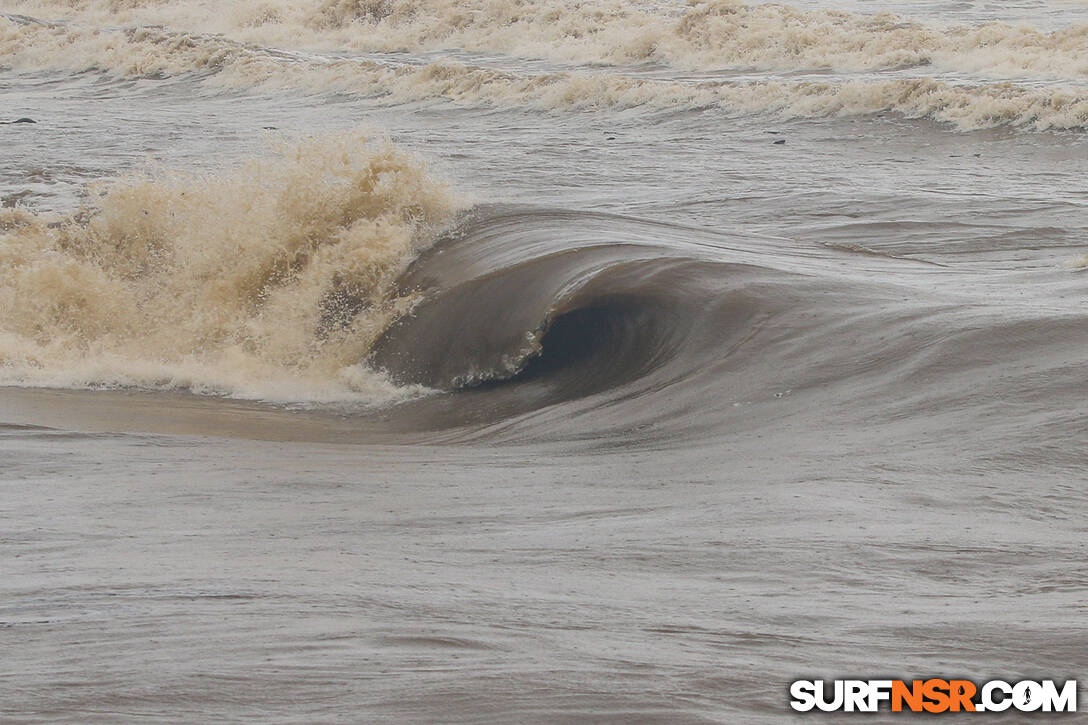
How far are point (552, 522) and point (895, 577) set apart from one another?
1.19 meters

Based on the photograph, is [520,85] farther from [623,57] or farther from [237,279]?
[237,279]

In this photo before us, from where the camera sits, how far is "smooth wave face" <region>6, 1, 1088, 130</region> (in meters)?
17.3

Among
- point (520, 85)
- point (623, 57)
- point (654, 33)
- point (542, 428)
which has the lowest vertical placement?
point (542, 428)

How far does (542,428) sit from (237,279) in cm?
340

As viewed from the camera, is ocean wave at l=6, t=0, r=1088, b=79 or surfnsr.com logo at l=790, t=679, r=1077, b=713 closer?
surfnsr.com logo at l=790, t=679, r=1077, b=713

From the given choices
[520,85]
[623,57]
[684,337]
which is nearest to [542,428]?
[684,337]

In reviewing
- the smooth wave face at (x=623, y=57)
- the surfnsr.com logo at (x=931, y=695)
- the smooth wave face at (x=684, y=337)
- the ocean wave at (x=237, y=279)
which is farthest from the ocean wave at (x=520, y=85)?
the surfnsr.com logo at (x=931, y=695)

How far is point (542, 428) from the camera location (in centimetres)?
586

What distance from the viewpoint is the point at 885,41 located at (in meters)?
21.8

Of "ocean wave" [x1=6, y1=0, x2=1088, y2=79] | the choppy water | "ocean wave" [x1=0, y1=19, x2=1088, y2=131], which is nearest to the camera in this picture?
the choppy water

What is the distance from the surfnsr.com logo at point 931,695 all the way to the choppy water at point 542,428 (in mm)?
67

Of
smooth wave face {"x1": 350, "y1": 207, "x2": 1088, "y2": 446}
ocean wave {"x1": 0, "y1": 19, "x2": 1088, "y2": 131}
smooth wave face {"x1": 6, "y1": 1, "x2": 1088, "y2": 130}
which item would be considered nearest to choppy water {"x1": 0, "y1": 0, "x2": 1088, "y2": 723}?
smooth wave face {"x1": 350, "y1": 207, "x2": 1088, "y2": 446}

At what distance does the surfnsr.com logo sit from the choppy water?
2.6 inches

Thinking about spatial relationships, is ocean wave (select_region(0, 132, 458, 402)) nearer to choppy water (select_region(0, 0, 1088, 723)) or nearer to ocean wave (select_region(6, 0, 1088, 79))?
choppy water (select_region(0, 0, 1088, 723))
